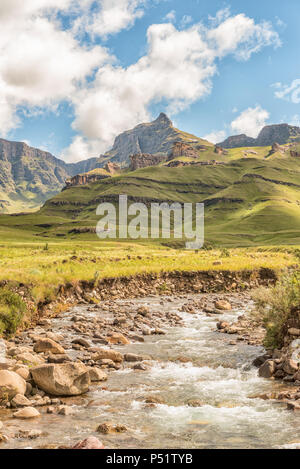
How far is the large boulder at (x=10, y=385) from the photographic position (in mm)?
10891

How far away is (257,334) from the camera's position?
20.7 m

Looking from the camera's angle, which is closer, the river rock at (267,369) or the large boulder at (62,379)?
the large boulder at (62,379)

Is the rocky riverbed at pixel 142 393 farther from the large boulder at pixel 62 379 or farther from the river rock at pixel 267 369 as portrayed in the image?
the river rock at pixel 267 369

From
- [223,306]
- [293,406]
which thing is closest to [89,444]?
[293,406]

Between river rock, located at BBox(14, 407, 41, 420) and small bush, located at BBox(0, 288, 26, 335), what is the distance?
28.5ft

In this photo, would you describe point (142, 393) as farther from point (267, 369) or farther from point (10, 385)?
point (267, 369)

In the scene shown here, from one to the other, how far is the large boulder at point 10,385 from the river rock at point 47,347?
14.9ft

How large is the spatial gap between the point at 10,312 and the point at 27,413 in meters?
9.80

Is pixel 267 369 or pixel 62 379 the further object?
pixel 267 369

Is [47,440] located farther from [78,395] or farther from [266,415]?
[266,415]

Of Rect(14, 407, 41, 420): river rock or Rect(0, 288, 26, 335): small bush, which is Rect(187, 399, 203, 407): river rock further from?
Rect(0, 288, 26, 335): small bush

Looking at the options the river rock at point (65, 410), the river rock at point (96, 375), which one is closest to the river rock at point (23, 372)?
the river rock at point (65, 410)

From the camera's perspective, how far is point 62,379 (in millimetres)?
11773
